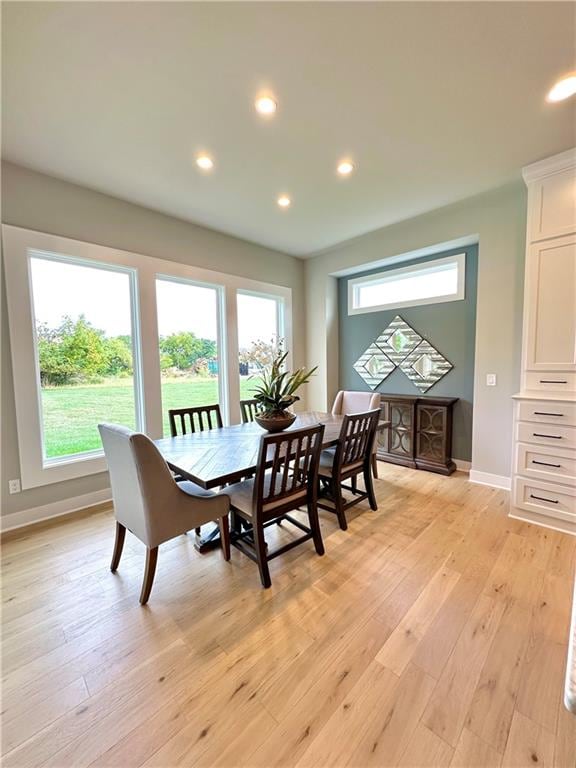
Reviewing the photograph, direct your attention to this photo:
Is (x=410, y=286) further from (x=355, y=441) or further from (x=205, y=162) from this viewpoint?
(x=205, y=162)

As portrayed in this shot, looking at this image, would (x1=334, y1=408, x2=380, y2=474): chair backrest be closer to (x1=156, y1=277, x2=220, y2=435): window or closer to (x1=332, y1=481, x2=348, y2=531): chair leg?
(x1=332, y1=481, x2=348, y2=531): chair leg

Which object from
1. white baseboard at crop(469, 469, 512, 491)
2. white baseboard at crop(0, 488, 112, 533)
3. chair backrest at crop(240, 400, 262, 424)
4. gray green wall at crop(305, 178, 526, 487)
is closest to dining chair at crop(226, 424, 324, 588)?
chair backrest at crop(240, 400, 262, 424)

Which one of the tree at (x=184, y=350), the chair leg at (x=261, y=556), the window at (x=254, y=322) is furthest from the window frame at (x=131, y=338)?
the chair leg at (x=261, y=556)

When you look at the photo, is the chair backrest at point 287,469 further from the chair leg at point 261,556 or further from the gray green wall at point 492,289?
the gray green wall at point 492,289

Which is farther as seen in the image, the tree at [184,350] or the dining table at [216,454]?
the tree at [184,350]

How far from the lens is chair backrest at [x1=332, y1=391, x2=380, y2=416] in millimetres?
3338

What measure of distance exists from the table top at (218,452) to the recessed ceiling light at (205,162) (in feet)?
7.28

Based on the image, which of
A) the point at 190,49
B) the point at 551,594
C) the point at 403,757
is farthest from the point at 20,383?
the point at 551,594

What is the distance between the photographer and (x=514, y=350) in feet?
10.1

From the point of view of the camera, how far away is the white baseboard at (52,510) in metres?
2.57

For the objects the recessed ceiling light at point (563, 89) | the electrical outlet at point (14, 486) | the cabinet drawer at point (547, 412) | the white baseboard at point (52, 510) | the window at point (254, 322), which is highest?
the recessed ceiling light at point (563, 89)

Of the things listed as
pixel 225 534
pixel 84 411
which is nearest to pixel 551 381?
pixel 225 534

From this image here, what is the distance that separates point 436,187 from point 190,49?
2333 mm

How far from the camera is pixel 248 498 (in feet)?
6.59
